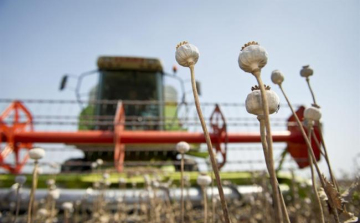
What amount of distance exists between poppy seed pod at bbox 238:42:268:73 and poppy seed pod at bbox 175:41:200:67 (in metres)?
0.13

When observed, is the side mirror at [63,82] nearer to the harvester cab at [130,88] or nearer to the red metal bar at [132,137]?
the harvester cab at [130,88]

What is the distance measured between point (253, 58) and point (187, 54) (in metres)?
0.17

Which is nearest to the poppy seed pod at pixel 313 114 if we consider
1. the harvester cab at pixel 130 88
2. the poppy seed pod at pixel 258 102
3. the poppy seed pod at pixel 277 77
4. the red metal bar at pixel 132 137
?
the poppy seed pod at pixel 277 77

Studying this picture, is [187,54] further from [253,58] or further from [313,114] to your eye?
[313,114]

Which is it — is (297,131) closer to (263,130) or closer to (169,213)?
(169,213)

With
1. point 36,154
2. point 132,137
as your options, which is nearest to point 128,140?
point 132,137

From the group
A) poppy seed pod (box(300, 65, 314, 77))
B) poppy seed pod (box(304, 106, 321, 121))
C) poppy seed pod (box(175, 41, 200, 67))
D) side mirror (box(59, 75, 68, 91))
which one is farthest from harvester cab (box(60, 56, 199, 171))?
poppy seed pod (box(175, 41, 200, 67))

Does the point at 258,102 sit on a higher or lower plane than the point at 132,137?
higher

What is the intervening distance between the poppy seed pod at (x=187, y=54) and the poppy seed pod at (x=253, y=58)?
0.43ft

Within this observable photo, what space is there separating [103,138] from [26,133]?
989mm

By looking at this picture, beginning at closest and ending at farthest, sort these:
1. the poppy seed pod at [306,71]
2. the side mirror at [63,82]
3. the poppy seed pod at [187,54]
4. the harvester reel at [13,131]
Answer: the poppy seed pod at [187,54]
the poppy seed pod at [306,71]
the harvester reel at [13,131]
the side mirror at [63,82]

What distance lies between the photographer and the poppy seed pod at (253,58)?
49 cm

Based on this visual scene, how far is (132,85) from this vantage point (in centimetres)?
520

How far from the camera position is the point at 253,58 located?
0.49 metres
